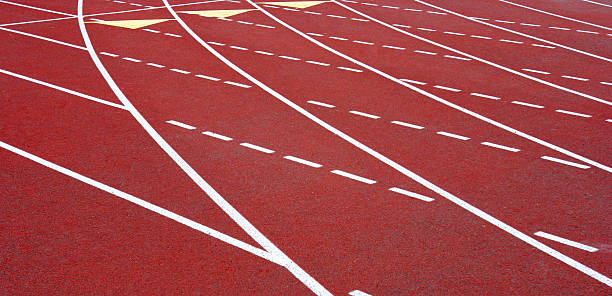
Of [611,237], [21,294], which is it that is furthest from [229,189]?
[611,237]

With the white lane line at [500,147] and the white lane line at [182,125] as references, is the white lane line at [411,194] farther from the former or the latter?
the white lane line at [182,125]

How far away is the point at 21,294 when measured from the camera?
495 cm

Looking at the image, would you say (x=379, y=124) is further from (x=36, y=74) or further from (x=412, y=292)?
(x=36, y=74)

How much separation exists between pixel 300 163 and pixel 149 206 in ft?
5.58

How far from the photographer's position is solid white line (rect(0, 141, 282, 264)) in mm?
5590

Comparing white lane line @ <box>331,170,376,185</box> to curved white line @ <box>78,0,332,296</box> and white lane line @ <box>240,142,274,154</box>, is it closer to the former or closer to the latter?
white lane line @ <box>240,142,274,154</box>

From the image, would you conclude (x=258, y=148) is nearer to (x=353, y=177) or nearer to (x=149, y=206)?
(x=353, y=177)

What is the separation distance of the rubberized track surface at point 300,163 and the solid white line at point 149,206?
0.02m

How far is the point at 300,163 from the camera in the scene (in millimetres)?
7254

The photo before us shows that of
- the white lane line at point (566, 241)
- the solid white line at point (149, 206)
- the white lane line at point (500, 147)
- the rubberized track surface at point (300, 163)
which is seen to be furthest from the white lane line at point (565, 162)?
the solid white line at point (149, 206)

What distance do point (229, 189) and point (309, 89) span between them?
137 inches

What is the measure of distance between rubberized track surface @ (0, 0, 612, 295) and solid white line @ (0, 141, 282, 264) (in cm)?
2

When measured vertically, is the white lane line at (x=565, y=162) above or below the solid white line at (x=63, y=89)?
above

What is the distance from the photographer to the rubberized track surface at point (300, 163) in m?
5.34
